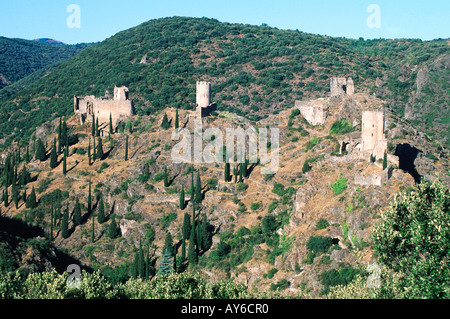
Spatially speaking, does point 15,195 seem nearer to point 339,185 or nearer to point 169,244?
point 169,244

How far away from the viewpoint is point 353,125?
7400 centimetres

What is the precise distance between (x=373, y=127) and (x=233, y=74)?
76287mm

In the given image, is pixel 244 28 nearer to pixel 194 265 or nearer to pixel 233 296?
pixel 194 265

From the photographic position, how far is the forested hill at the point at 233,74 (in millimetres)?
118250

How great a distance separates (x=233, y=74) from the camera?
447 ft

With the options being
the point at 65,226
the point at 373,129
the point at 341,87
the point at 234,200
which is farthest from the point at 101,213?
the point at 341,87

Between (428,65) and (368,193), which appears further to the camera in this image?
(428,65)

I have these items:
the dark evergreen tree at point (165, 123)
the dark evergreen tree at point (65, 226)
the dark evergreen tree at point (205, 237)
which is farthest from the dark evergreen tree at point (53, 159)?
the dark evergreen tree at point (205, 237)

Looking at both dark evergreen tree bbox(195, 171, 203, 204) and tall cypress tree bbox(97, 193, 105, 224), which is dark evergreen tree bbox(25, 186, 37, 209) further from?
dark evergreen tree bbox(195, 171, 203, 204)

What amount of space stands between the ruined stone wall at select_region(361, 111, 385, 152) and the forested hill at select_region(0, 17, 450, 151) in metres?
41.9

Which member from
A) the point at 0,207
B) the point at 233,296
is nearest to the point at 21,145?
the point at 0,207

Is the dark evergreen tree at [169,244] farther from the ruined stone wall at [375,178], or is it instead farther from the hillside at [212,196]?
the ruined stone wall at [375,178]

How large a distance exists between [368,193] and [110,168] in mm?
34940
